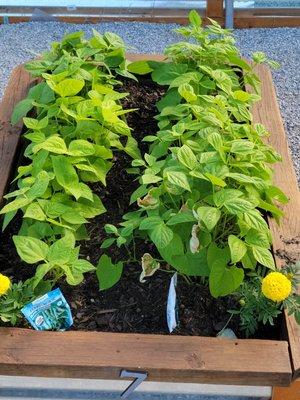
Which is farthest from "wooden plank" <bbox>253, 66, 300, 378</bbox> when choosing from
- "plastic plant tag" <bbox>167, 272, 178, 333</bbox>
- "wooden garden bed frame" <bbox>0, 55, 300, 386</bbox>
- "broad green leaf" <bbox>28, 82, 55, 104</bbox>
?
"broad green leaf" <bbox>28, 82, 55, 104</bbox>

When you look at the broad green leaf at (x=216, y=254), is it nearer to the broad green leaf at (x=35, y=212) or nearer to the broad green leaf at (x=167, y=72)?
the broad green leaf at (x=35, y=212)

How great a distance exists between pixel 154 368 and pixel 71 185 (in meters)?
0.47

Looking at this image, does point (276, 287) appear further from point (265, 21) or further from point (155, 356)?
point (265, 21)

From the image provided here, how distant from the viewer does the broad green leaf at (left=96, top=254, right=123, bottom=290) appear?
1.27 m

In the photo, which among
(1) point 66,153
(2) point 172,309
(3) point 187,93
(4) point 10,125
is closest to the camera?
(2) point 172,309

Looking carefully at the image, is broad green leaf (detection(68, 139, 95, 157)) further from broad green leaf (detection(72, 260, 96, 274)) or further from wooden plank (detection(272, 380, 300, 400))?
wooden plank (detection(272, 380, 300, 400))

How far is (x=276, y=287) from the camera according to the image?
1.09 m

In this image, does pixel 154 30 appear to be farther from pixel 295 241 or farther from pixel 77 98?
pixel 295 241

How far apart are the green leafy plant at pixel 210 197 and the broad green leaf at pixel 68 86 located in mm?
241

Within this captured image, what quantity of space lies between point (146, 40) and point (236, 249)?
8.98 feet

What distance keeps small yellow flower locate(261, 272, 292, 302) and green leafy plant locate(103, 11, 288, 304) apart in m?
0.06

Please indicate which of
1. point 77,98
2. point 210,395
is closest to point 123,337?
point 210,395

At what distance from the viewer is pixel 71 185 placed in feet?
4.48

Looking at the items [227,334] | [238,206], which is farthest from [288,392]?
[238,206]
